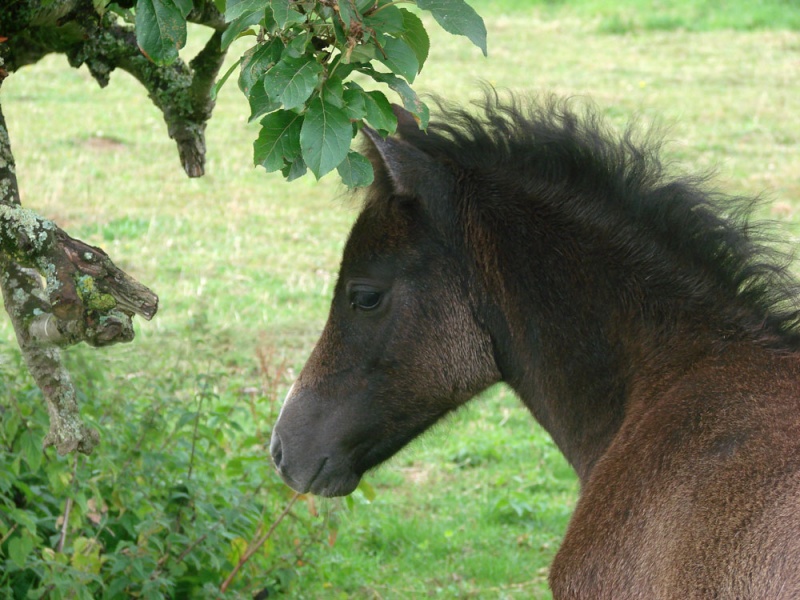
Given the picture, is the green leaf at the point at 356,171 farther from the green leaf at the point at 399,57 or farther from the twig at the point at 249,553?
the twig at the point at 249,553

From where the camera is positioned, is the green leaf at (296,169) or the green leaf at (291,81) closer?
the green leaf at (291,81)

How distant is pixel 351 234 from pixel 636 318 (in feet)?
3.10

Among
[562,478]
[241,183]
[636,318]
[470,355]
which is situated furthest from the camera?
[241,183]

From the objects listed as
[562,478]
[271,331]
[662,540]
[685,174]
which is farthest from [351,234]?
[271,331]

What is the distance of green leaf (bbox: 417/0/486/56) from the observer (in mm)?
2131

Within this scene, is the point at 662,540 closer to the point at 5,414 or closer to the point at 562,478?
the point at 5,414

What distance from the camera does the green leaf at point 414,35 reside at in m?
2.26

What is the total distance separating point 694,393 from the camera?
8.52 feet

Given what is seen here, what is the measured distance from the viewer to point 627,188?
290 centimetres

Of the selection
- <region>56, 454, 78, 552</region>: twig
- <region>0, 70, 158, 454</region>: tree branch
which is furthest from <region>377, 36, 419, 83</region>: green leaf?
<region>56, 454, 78, 552</region>: twig

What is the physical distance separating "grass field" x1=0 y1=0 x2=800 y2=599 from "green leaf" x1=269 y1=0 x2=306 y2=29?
4.97 ft

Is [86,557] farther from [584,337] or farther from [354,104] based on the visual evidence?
[354,104]

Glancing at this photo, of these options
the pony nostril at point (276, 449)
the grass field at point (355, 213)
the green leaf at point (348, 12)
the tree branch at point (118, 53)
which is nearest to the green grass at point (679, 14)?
the grass field at point (355, 213)

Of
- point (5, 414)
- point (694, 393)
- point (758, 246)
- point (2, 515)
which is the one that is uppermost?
point (758, 246)
